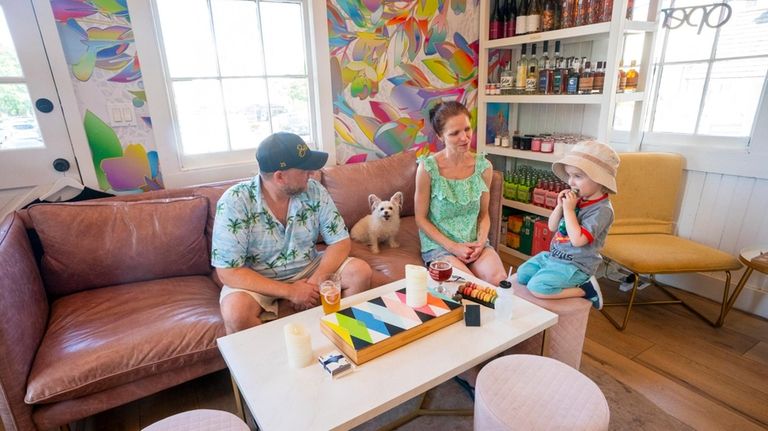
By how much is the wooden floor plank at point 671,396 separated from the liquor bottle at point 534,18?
2.06 metres

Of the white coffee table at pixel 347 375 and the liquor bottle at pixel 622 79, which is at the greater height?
the liquor bottle at pixel 622 79

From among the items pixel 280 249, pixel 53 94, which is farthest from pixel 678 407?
pixel 53 94

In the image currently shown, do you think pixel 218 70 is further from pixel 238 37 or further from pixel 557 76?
pixel 557 76

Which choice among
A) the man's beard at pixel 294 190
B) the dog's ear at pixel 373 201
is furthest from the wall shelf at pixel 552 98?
the man's beard at pixel 294 190

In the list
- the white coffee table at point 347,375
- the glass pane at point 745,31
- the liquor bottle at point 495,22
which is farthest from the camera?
the liquor bottle at point 495,22

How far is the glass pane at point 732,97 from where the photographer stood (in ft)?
6.95

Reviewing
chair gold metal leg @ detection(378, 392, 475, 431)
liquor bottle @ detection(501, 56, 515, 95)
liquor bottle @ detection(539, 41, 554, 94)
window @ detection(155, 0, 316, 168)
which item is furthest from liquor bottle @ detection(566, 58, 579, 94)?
chair gold metal leg @ detection(378, 392, 475, 431)

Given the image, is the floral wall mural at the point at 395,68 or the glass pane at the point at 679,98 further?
the floral wall mural at the point at 395,68

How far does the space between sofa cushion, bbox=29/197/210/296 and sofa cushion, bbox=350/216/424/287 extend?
0.82 metres

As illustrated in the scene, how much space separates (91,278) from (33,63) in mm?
1011

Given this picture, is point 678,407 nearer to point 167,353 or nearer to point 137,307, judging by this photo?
point 167,353

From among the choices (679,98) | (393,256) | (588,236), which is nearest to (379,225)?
(393,256)

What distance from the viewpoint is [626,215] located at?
242cm

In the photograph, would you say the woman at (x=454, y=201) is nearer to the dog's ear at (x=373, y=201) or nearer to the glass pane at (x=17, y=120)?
the dog's ear at (x=373, y=201)
